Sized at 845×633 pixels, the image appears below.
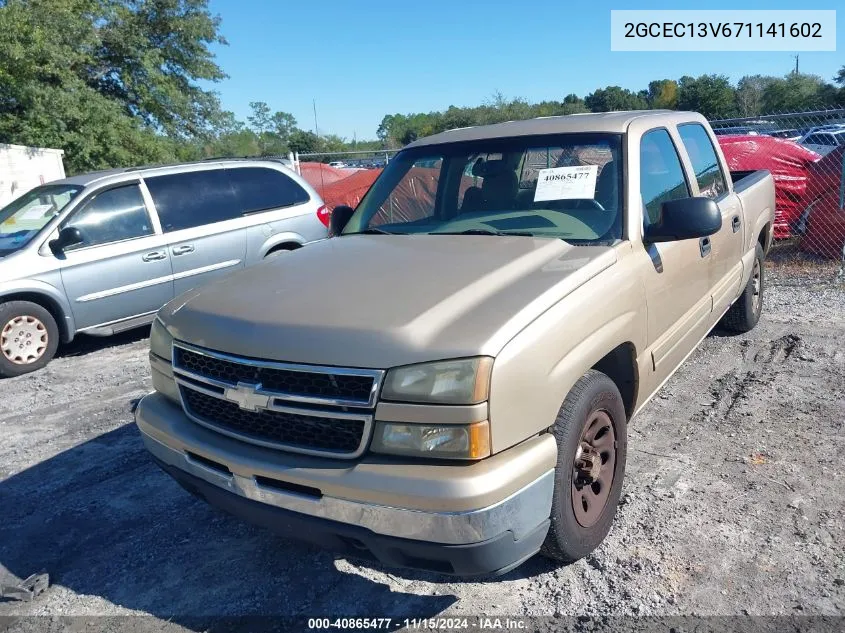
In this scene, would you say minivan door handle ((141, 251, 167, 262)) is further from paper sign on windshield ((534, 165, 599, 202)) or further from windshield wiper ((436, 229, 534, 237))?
paper sign on windshield ((534, 165, 599, 202))

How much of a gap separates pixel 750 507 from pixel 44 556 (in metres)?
3.43

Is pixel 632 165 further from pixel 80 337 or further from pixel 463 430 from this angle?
pixel 80 337

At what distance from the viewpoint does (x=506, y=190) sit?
11.7ft

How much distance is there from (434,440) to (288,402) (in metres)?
0.55

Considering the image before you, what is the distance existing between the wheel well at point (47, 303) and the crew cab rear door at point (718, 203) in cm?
562

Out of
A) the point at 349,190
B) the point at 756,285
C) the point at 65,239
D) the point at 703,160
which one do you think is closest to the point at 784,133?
the point at 349,190

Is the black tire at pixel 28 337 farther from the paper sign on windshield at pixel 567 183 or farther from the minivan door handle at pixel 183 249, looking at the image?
the paper sign on windshield at pixel 567 183

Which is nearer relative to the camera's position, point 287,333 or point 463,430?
point 463,430

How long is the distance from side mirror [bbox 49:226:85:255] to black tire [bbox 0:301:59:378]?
1.85ft

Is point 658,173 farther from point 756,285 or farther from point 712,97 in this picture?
point 712,97

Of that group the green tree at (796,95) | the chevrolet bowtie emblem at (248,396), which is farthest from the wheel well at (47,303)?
the green tree at (796,95)

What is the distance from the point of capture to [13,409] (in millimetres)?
5293

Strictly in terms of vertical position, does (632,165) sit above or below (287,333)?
above

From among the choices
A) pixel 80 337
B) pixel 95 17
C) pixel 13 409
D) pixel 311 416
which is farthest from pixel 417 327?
pixel 95 17
